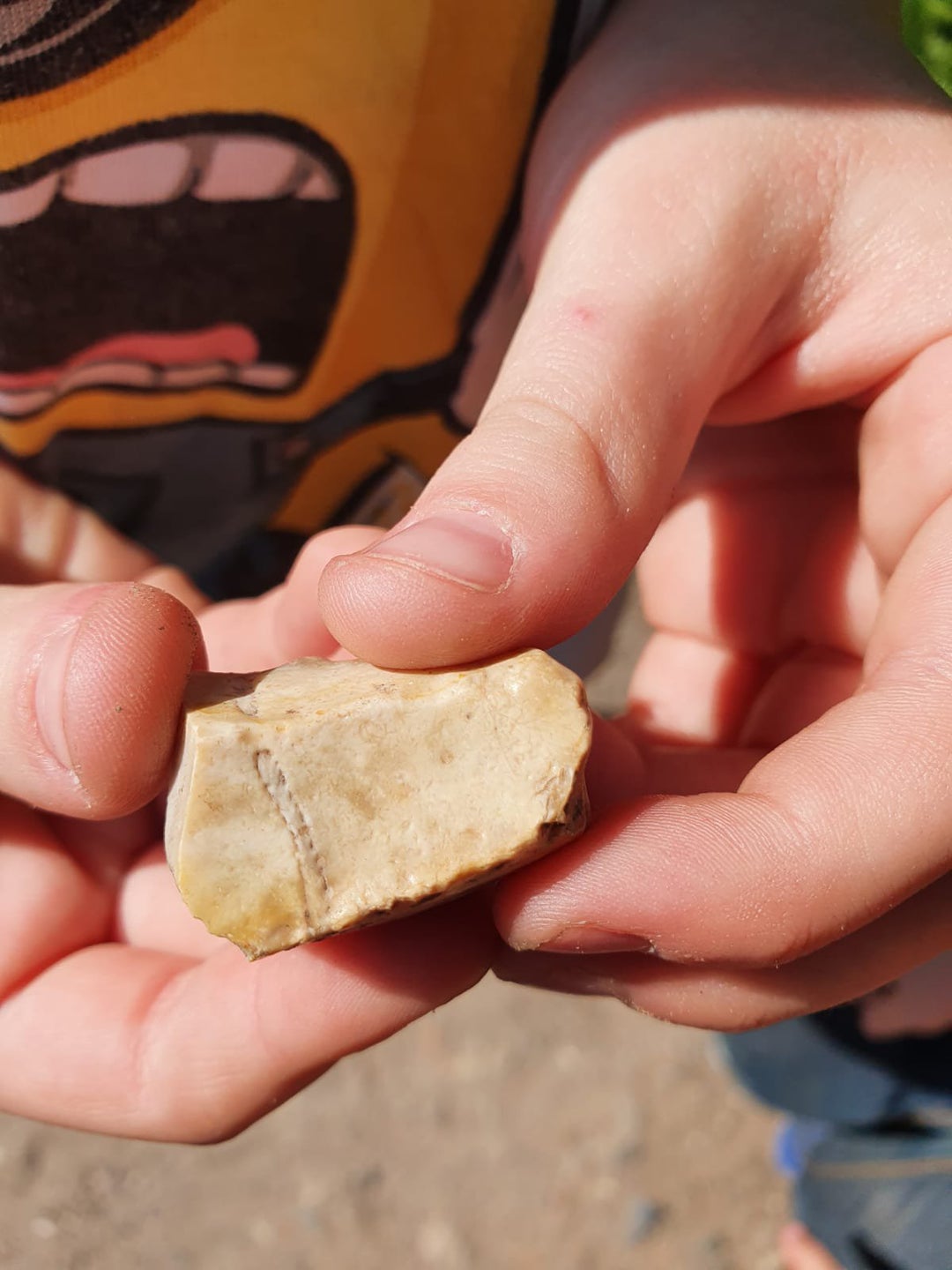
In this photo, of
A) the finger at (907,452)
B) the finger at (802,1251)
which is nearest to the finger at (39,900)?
the finger at (907,452)

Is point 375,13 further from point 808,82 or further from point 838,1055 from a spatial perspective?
point 838,1055

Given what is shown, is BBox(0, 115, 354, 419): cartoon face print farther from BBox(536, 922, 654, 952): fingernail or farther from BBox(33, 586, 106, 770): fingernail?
BBox(536, 922, 654, 952): fingernail

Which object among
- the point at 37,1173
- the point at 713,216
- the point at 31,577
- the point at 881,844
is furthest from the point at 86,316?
the point at 37,1173

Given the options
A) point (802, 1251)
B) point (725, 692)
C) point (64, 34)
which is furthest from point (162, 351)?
point (802, 1251)

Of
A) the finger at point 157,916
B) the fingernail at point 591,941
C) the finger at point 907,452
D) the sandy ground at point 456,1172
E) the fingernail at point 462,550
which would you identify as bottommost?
the sandy ground at point 456,1172

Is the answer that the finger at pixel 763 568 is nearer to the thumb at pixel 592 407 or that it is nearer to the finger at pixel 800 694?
the finger at pixel 800 694

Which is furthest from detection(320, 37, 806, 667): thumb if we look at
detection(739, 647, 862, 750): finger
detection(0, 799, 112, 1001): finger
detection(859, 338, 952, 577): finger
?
detection(0, 799, 112, 1001): finger
